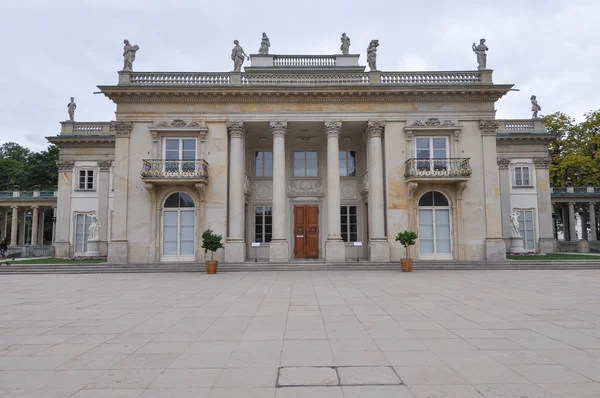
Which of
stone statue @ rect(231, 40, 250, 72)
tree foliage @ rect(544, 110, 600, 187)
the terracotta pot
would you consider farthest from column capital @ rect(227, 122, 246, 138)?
tree foliage @ rect(544, 110, 600, 187)

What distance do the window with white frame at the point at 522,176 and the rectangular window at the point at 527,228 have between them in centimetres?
194

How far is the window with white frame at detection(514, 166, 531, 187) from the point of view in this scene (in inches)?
1115

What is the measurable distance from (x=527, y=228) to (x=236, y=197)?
808 inches

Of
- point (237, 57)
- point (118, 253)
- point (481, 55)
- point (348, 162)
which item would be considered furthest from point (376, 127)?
point (118, 253)

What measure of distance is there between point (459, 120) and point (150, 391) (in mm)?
21092

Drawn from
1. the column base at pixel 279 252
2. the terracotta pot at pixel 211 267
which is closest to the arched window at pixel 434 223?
the column base at pixel 279 252

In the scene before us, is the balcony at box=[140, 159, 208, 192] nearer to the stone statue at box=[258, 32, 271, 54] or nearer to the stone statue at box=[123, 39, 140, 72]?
the stone statue at box=[123, 39, 140, 72]

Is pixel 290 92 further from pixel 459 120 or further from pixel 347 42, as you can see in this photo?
pixel 459 120

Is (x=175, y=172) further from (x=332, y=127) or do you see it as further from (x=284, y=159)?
(x=332, y=127)

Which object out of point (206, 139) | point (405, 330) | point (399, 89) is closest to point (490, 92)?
point (399, 89)

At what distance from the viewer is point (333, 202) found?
68.4 feet

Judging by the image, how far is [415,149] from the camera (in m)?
21.4

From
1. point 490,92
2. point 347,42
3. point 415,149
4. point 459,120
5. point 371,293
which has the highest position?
point 347,42

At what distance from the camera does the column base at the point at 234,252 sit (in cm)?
2025
